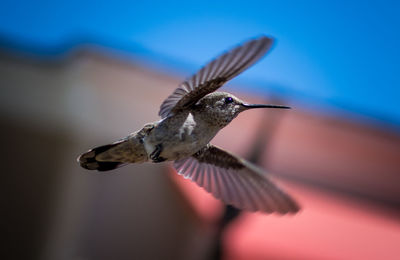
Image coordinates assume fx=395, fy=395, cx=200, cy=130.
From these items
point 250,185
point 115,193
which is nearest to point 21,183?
point 115,193

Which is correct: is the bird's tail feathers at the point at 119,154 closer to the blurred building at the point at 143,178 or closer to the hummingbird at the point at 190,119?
the hummingbird at the point at 190,119

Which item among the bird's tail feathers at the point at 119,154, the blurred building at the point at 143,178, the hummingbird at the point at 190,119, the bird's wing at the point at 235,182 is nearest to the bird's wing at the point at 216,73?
the hummingbird at the point at 190,119

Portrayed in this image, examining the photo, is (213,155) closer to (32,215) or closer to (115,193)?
(115,193)

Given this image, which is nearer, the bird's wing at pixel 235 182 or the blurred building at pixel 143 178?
the bird's wing at pixel 235 182

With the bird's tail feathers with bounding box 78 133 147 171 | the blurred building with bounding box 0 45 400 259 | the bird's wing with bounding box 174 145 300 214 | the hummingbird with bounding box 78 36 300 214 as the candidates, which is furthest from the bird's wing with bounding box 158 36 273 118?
the blurred building with bounding box 0 45 400 259

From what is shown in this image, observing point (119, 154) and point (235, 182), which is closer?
point (119, 154)

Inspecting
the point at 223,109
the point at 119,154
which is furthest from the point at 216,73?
the point at 119,154

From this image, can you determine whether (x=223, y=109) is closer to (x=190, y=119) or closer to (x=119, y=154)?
(x=190, y=119)
